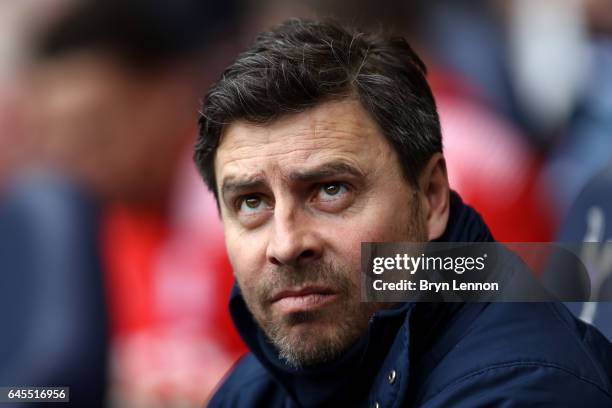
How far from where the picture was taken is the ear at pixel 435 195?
1.75 meters

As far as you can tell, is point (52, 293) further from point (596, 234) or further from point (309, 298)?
point (596, 234)

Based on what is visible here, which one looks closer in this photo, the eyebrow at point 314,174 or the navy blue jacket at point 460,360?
the navy blue jacket at point 460,360

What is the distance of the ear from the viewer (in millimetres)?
1748

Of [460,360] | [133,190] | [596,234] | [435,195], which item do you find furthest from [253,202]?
[133,190]

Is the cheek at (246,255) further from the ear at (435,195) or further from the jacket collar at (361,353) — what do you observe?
the ear at (435,195)

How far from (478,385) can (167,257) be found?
6.19ft

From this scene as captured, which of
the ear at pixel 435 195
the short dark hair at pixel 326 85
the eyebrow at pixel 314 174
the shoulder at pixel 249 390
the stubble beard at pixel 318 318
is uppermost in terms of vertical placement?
the short dark hair at pixel 326 85

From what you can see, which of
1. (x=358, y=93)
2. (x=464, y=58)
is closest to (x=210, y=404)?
(x=358, y=93)

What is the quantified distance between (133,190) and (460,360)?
2.20 meters

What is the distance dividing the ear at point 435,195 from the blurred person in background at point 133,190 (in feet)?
4.01

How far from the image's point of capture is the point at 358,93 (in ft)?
5.61

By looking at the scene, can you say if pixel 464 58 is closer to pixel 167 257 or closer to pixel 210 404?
pixel 167 257

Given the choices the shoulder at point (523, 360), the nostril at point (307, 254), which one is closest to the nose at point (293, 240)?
the nostril at point (307, 254)

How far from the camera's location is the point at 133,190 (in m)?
3.47
